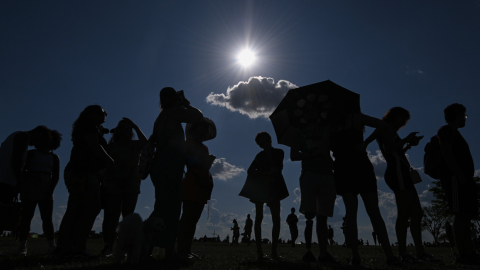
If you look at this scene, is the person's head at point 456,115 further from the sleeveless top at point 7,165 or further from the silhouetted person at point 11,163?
the sleeveless top at point 7,165

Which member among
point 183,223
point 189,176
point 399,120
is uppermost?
point 399,120

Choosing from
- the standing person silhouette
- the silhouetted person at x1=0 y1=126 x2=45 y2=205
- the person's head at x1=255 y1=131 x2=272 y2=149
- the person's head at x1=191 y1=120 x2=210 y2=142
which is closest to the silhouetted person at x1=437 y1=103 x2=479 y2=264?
the person's head at x1=255 y1=131 x2=272 y2=149

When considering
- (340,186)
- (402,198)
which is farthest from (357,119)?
(402,198)

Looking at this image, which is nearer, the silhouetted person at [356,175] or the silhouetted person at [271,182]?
the silhouetted person at [356,175]

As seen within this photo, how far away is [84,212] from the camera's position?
5.03 m

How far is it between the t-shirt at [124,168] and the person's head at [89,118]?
107 cm

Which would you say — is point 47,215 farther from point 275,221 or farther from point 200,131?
point 275,221

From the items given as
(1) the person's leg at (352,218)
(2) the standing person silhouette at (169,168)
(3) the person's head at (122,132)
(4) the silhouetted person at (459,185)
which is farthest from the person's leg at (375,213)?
(3) the person's head at (122,132)

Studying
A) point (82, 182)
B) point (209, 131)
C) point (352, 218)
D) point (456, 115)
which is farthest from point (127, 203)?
point (456, 115)

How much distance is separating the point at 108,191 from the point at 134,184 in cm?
48

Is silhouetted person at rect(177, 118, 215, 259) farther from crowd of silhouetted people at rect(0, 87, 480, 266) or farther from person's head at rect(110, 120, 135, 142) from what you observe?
person's head at rect(110, 120, 135, 142)

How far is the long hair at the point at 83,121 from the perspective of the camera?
495cm

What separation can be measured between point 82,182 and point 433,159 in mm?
5764

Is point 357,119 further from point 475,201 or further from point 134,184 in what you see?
point 134,184
